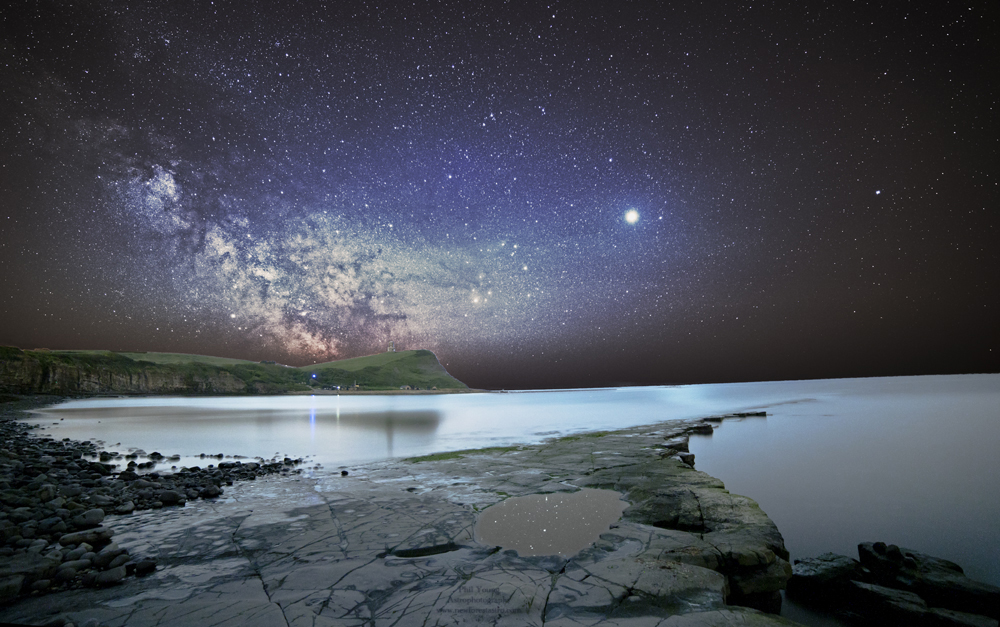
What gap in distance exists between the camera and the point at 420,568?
5.40m

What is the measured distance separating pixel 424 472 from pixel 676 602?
918 cm

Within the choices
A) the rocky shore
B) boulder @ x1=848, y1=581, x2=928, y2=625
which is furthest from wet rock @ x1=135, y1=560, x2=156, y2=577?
boulder @ x1=848, y1=581, x2=928, y2=625

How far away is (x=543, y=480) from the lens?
1067 centimetres

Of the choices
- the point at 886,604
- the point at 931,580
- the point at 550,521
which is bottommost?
the point at 886,604

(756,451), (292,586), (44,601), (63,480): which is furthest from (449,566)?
(756,451)

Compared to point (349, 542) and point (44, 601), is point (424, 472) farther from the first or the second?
point (44, 601)

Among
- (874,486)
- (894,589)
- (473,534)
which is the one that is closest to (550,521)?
(473,534)

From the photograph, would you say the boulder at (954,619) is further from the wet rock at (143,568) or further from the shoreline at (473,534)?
the wet rock at (143,568)

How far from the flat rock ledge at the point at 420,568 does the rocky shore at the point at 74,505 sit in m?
0.30

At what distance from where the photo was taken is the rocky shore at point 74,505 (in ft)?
17.0

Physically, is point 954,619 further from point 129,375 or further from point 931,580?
point 129,375

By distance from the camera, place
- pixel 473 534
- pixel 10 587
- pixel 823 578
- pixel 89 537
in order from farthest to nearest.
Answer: pixel 473 534 < pixel 89 537 < pixel 823 578 < pixel 10 587

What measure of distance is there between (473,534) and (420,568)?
1437 millimetres

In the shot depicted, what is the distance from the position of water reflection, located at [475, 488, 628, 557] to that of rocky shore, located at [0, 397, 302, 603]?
5080 millimetres
